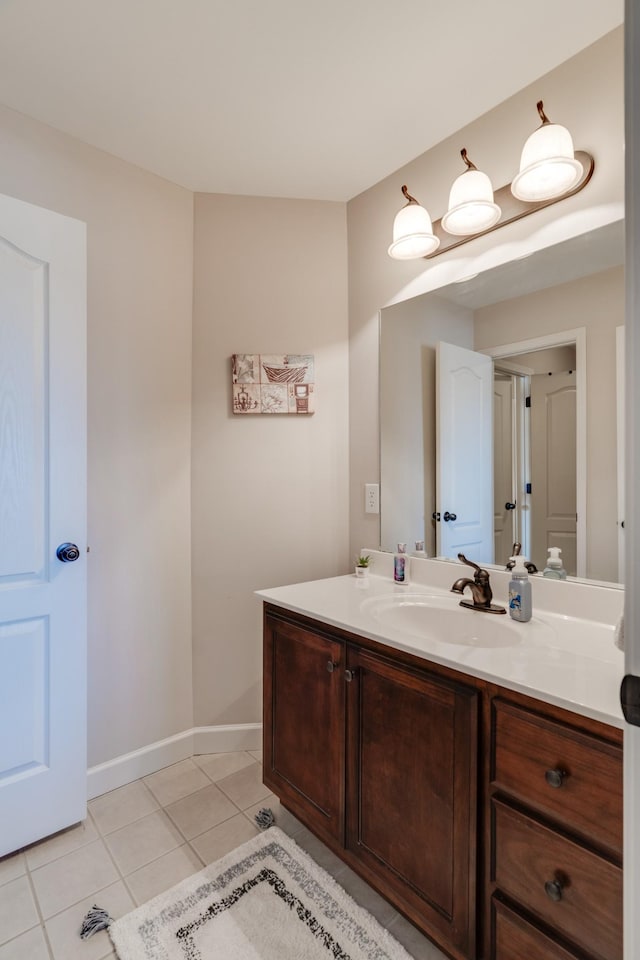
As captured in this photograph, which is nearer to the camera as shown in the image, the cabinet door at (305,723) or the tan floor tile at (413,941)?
the tan floor tile at (413,941)

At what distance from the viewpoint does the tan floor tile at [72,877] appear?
1406mm

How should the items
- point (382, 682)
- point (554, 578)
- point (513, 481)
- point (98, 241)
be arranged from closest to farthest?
point (382, 682), point (554, 578), point (513, 481), point (98, 241)

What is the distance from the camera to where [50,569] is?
1658 millimetres

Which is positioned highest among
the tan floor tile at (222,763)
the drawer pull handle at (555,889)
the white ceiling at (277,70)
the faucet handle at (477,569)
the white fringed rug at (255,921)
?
the white ceiling at (277,70)

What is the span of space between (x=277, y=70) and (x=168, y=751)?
8.63 ft

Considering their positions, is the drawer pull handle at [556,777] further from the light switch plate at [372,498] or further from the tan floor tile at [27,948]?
the tan floor tile at [27,948]

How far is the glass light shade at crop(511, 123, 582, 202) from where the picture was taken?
1357mm

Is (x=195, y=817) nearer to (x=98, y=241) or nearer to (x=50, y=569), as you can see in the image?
(x=50, y=569)

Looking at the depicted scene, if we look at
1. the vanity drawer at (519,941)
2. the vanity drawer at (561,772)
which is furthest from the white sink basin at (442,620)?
the vanity drawer at (519,941)

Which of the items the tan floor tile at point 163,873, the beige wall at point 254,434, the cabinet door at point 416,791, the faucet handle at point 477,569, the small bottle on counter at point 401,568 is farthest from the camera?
the beige wall at point 254,434

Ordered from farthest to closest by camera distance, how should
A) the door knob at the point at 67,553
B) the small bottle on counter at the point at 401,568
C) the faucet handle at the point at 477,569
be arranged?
1. the small bottle on counter at the point at 401,568
2. the door knob at the point at 67,553
3. the faucet handle at the point at 477,569

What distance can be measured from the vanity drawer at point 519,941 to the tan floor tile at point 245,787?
1074 mm

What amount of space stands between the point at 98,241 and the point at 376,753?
208 cm

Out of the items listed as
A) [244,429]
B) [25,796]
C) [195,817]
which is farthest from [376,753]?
[244,429]
